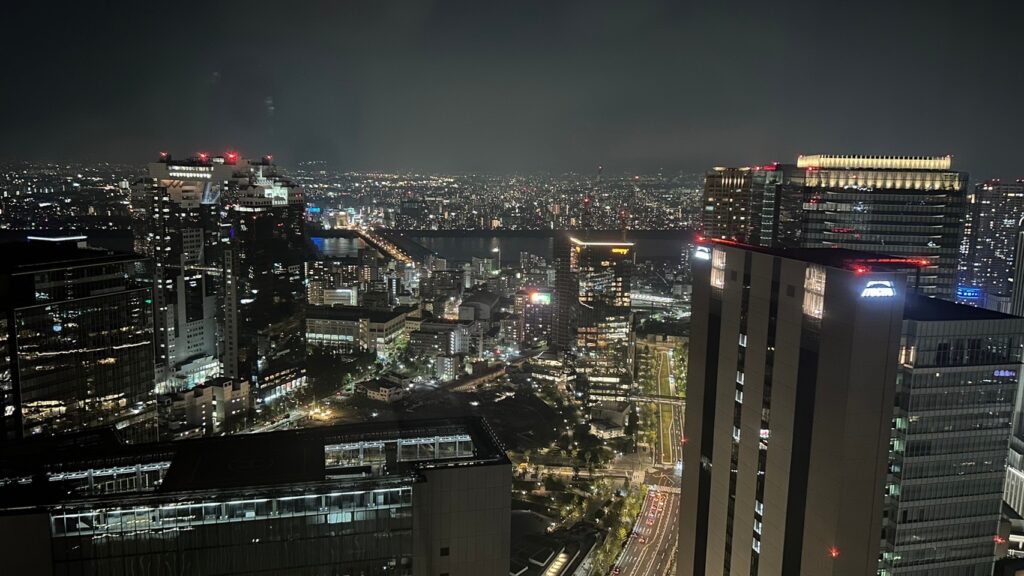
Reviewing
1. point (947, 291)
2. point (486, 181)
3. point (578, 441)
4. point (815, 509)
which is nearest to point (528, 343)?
point (578, 441)

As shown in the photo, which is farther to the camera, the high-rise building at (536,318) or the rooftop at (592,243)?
the rooftop at (592,243)

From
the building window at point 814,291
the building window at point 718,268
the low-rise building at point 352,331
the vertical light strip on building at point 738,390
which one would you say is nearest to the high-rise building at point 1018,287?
the building window at point 718,268

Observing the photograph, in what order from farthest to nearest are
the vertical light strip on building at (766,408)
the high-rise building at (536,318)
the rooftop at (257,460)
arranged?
the high-rise building at (536,318)
the vertical light strip on building at (766,408)
the rooftop at (257,460)

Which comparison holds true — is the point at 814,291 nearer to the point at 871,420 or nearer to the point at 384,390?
the point at 871,420

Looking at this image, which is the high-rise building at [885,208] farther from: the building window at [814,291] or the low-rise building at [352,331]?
the low-rise building at [352,331]

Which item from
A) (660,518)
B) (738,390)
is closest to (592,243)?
(660,518)

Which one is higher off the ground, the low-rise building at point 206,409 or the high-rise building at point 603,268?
the high-rise building at point 603,268

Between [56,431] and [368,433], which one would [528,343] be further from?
[368,433]
